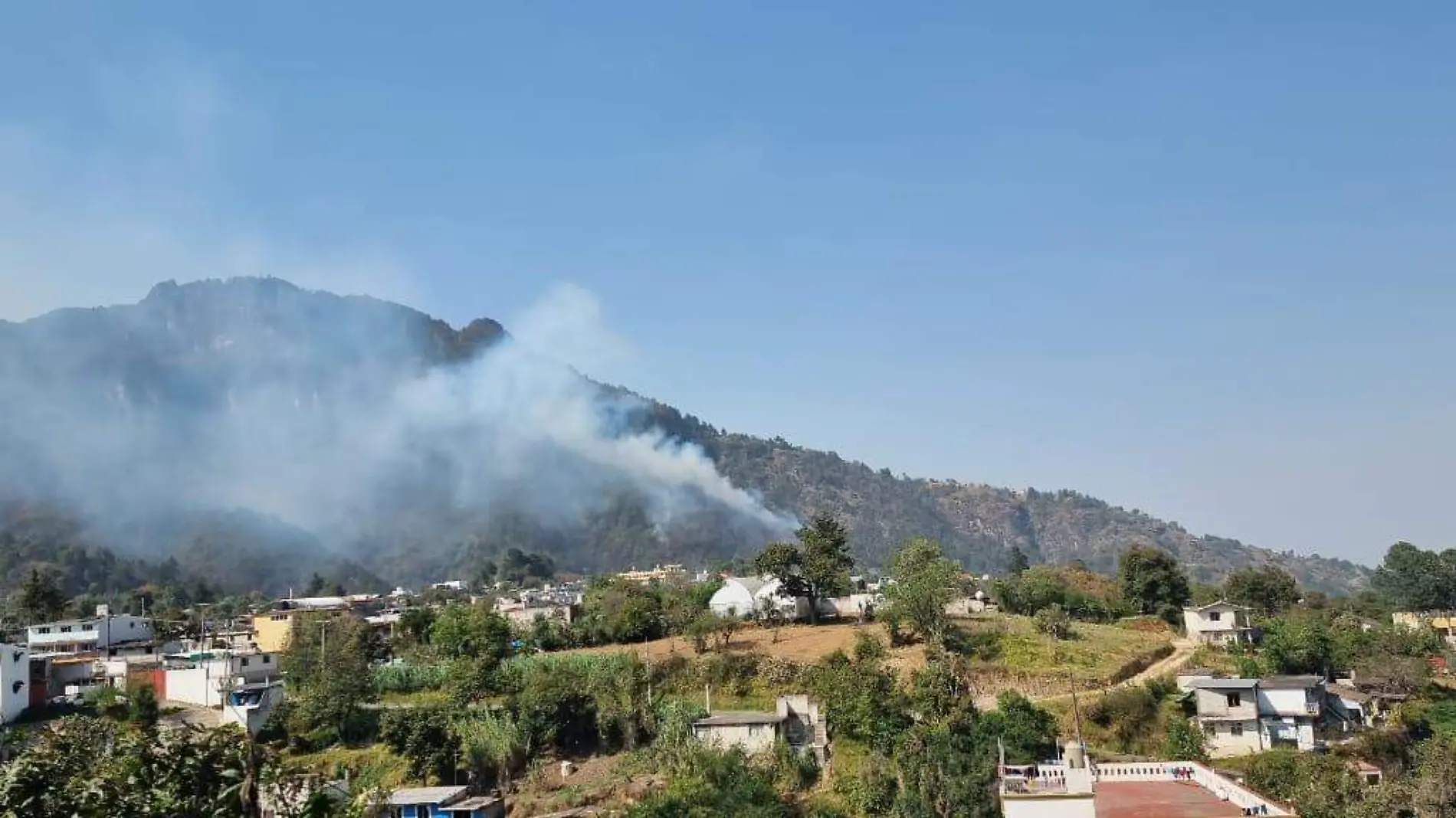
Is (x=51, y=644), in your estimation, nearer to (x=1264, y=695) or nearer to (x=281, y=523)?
(x=1264, y=695)

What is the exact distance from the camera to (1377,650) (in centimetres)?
3219

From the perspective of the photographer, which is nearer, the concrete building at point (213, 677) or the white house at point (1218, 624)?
the concrete building at point (213, 677)

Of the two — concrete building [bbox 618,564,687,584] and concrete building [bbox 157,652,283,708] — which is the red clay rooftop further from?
concrete building [bbox 618,564,687,584]

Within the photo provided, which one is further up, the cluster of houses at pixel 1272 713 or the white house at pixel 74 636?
the white house at pixel 74 636

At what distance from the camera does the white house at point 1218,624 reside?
38.2 m

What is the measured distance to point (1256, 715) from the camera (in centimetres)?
2648

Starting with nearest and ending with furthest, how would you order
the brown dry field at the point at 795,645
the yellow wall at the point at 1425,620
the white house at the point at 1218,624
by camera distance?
the brown dry field at the point at 795,645
the white house at the point at 1218,624
the yellow wall at the point at 1425,620

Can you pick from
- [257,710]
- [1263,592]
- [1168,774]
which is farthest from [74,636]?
[1263,592]

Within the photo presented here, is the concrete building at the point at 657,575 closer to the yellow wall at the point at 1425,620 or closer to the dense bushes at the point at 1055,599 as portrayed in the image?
the dense bushes at the point at 1055,599

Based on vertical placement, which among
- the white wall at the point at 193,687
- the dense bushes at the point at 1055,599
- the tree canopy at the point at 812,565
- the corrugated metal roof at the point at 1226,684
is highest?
the tree canopy at the point at 812,565

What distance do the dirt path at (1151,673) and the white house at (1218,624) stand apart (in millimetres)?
683

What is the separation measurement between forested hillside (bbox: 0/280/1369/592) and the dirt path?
100 metres

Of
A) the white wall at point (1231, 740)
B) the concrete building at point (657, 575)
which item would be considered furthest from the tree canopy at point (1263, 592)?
the concrete building at point (657, 575)

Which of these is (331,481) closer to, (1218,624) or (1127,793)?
(1218,624)
